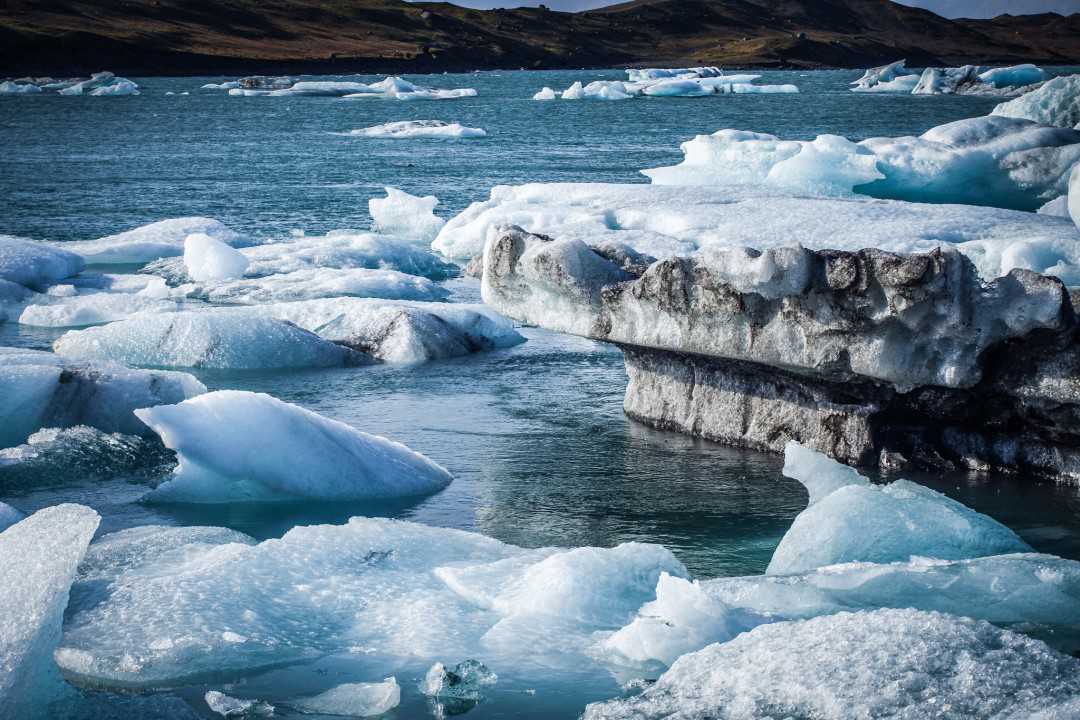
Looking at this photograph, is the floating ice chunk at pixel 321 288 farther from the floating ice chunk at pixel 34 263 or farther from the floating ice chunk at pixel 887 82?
the floating ice chunk at pixel 887 82

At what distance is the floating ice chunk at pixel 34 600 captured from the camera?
15.8ft

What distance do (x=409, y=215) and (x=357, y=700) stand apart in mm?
16746

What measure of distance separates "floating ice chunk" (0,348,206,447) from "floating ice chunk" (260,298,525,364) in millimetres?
2921

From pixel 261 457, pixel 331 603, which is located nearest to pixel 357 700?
pixel 331 603

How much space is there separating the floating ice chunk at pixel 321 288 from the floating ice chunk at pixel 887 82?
67.8m

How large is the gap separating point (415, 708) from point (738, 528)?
3.15m

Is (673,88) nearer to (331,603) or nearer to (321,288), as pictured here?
(321,288)

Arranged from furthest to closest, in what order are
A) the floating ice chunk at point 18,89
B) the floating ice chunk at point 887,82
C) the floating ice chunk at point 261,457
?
the floating ice chunk at point 887,82, the floating ice chunk at point 18,89, the floating ice chunk at point 261,457

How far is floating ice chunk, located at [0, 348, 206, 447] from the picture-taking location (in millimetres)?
9336

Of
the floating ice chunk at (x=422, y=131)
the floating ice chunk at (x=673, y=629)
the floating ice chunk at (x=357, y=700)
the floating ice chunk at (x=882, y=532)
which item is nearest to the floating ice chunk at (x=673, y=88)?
the floating ice chunk at (x=422, y=131)

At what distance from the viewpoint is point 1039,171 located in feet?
68.5

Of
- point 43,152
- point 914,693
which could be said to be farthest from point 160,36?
point 914,693

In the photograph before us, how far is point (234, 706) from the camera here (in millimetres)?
5176

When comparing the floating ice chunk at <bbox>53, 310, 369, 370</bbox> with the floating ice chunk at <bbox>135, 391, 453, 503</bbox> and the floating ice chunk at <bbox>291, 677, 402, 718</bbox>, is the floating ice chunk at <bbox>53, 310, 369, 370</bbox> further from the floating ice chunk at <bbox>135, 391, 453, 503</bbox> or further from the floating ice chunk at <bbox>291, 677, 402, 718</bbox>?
the floating ice chunk at <bbox>291, 677, 402, 718</bbox>
